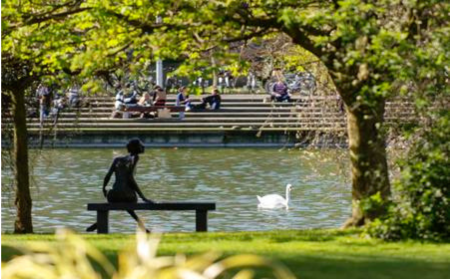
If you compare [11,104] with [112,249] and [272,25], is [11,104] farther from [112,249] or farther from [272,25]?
[112,249]

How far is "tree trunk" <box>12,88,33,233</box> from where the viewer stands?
20.1 meters

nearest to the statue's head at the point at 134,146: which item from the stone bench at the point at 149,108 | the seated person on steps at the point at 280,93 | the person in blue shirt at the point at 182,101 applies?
the seated person on steps at the point at 280,93

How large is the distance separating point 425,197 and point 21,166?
828 cm

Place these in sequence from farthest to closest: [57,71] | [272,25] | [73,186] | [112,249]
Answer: [73,186]
[57,71]
[272,25]
[112,249]

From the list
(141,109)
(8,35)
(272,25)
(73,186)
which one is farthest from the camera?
(141,109)

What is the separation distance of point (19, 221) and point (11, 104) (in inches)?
70.8

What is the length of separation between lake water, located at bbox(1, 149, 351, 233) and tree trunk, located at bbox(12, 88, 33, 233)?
5.08 feet

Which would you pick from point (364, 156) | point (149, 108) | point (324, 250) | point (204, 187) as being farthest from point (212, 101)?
point (324, 250)

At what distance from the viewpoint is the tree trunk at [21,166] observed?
20125 mm

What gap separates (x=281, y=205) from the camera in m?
27.7

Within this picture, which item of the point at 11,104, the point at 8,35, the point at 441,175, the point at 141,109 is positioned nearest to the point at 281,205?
the point at 11,104

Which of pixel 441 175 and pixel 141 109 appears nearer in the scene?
pixel 441 175

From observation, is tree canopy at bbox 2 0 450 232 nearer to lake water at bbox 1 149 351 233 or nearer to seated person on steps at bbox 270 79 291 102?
lake water at bbox 1 149 351 233

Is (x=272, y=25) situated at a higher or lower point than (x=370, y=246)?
higher
